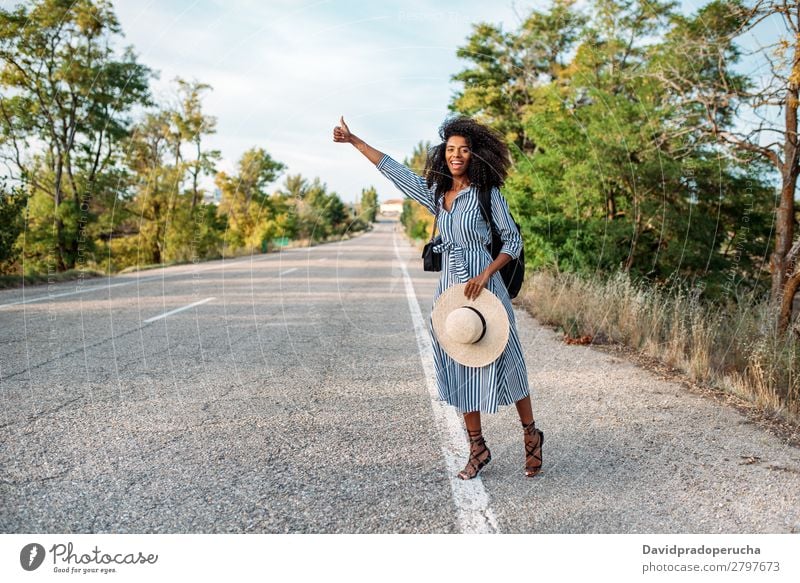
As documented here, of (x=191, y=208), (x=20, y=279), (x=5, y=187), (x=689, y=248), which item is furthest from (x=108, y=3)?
(x=689, y=248)

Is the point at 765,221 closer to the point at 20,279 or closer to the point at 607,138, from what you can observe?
the point at 607,138

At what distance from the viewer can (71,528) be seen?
2.50m

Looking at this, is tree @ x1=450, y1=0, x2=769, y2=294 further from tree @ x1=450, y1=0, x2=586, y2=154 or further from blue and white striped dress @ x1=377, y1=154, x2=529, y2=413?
blue and white striped dress @ x1=377, y1=154, x2=529, y2=413

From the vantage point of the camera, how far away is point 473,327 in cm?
305

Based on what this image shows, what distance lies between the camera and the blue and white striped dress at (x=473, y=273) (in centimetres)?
312

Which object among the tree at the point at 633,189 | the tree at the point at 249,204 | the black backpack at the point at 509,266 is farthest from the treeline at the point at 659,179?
the tree at the point at 249,204

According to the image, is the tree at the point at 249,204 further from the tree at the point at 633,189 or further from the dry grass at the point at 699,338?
the dry grass at the point at 699,338

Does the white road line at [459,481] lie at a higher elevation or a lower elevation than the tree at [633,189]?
lower

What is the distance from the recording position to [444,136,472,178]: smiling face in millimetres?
3133

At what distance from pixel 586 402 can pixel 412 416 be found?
4.57 ft

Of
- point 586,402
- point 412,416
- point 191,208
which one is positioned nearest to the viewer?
point 412,416

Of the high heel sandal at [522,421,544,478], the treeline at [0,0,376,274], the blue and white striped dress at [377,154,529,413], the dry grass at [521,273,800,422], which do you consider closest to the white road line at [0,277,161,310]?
the treeline at [0,0,376,274]

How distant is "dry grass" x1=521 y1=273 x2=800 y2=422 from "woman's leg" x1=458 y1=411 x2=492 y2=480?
7.74 ft

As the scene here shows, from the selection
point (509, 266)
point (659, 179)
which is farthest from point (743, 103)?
point (509, 266)
